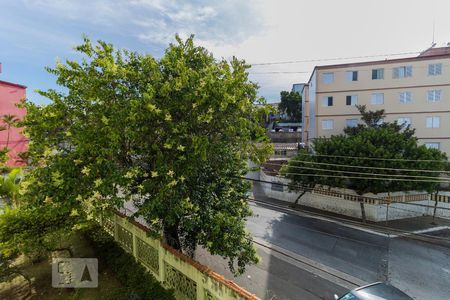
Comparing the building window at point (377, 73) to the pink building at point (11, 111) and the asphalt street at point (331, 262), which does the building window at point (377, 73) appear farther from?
the pink building at point (11, 111)

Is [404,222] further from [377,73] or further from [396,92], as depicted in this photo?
[377,73]

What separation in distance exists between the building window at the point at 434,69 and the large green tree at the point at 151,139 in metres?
29.1

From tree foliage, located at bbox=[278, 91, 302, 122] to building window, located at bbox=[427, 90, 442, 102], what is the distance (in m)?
27.8

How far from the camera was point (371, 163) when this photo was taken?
2033 centimetres

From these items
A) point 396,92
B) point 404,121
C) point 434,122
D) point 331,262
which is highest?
point 396,92

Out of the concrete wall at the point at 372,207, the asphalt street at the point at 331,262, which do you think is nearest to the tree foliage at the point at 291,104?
the concrete wall at the point at 372,207

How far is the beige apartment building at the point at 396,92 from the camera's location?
28219 millimetres

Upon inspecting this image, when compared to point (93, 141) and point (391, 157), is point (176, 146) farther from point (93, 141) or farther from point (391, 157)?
point (391, 157)

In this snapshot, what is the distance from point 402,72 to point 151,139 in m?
31.1

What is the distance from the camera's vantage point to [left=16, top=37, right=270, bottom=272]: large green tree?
686 cm

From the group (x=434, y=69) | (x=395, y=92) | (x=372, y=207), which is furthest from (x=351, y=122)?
(x=372, y=207)

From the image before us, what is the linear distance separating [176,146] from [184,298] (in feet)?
13.0

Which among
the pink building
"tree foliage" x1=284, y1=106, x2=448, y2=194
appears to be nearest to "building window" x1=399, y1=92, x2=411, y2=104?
"tree foliage" x1=284, y1=106, x2=448, y2=194

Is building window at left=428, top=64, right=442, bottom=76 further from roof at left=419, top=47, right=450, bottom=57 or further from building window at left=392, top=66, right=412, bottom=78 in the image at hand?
building window at left=392, top=66, right=412, bottom=78
